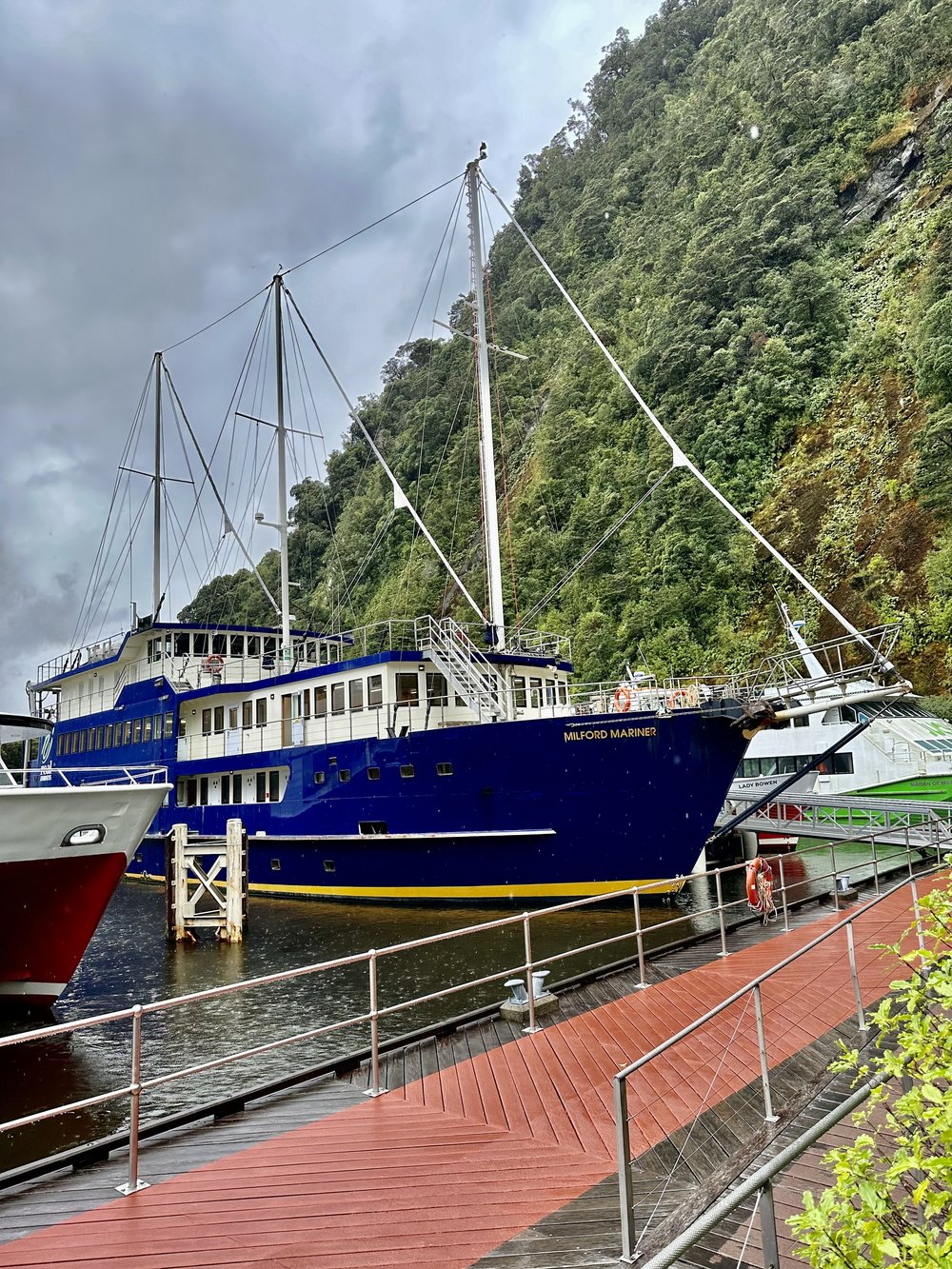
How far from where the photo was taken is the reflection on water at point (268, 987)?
32.2 ft

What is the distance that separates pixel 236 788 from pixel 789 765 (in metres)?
18.9

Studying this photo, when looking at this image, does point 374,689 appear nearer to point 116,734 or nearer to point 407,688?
point 407,688

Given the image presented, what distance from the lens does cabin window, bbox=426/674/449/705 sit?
2019cm

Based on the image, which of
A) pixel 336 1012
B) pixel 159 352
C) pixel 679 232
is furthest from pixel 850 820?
pixel 679 232

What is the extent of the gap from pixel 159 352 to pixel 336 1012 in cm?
2943

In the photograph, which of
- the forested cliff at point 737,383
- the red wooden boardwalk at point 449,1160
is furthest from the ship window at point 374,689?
the red wooden boardwalk at point 449,1160

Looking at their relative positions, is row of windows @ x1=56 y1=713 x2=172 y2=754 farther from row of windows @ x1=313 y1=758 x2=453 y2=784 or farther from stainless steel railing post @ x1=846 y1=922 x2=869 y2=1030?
stainless steel railing post @ x1=846 y1=922 x2=869 y2=1030

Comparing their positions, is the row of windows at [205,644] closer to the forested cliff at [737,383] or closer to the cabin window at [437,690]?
the cabin window at [437,690]

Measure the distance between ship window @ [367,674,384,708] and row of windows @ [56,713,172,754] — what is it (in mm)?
9108

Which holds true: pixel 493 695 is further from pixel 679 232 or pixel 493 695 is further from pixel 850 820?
pixel 679 232

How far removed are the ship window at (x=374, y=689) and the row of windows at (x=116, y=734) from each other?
9108mm

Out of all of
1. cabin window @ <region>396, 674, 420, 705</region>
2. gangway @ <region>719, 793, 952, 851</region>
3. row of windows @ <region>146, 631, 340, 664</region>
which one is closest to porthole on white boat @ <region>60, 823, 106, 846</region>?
cabin window @ <region>396, 674, 420, 705</region>

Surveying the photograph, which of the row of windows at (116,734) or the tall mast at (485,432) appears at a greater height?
the tall mast at (485,432)

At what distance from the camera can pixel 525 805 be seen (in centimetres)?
1711
